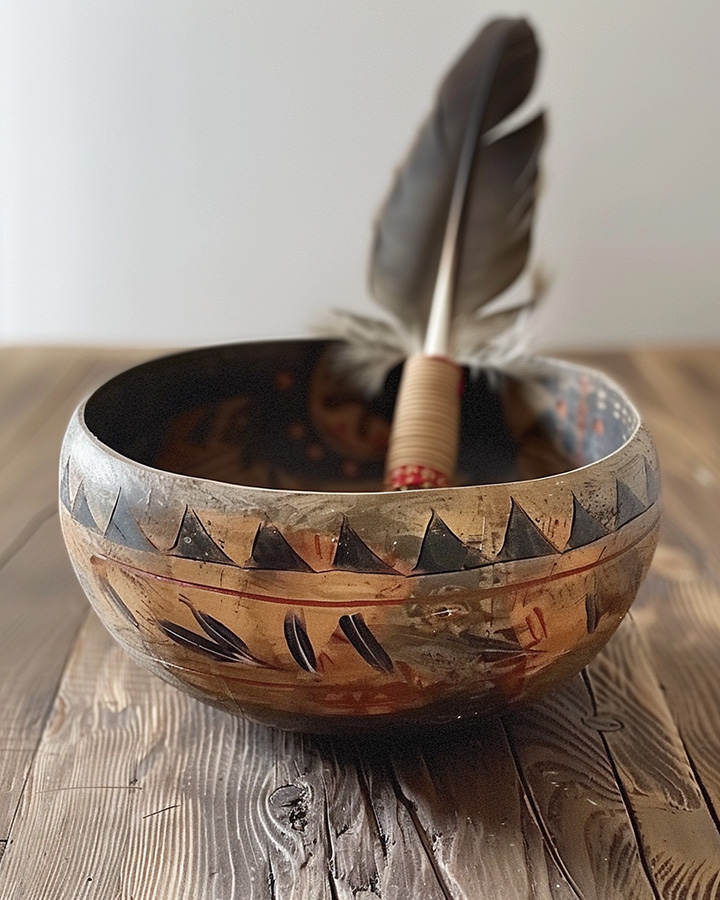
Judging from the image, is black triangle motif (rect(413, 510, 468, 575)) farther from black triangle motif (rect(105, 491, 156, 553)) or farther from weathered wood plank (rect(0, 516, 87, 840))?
weathered wood plank (rect(0, 516, 87, 840))

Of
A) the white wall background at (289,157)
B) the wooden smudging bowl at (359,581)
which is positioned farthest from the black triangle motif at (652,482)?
the white wall background at (289,157)

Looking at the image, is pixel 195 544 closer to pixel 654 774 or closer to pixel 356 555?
pixel 356 555

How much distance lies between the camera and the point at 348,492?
581 millimetres

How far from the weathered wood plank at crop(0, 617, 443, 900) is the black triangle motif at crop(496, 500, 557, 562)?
0.48 feet

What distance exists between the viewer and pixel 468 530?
1.41 feet

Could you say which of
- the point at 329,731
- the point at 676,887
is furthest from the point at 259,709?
the point at 676,887

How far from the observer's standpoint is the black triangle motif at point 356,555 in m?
0.42

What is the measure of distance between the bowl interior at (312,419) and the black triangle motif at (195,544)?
19 cm

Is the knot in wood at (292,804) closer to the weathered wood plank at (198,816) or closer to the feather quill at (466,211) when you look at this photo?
the weathered wood plank at (198,816)

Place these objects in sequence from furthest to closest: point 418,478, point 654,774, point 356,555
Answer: point 418,478 → point 654,774 → point 356,555

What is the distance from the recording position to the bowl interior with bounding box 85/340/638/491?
25.8 inches

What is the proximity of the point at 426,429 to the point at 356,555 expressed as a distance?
233 mm

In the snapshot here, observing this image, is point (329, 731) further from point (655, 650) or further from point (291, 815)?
point (655, 650)

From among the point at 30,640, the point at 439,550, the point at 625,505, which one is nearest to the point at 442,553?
the point at 439,550
